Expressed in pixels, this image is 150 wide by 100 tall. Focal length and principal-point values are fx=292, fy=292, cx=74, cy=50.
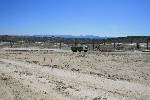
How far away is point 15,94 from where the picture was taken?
12430 mm

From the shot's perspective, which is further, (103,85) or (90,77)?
(90,77)

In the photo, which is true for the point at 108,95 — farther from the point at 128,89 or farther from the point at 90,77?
the point at 90,77

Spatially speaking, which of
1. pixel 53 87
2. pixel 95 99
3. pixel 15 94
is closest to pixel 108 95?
pixel 95 99

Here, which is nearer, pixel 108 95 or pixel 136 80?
pixel 108 95

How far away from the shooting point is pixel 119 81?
15.9 metres

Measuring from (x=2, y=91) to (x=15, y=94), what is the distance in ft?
3.02

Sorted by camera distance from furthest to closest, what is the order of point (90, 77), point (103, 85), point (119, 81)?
point (90, 77) → point (119, 81) → point (103, 85)

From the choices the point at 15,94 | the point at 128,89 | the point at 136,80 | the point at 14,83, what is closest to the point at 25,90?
the point at 15,94

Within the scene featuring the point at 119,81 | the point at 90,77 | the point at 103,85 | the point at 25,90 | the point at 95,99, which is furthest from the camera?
the point at 90,77

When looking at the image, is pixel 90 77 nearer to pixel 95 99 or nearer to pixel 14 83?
pixel 14 83

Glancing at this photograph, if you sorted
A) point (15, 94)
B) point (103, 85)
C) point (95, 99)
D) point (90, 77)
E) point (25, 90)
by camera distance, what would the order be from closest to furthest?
point (95, 99) < point (15, 94) < point (25, 90) < point (103, 85) < point (90, 77)

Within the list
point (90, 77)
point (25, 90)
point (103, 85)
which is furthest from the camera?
point (90, 77)

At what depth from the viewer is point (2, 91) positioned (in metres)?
13.0

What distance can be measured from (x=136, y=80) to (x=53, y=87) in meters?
4.98
